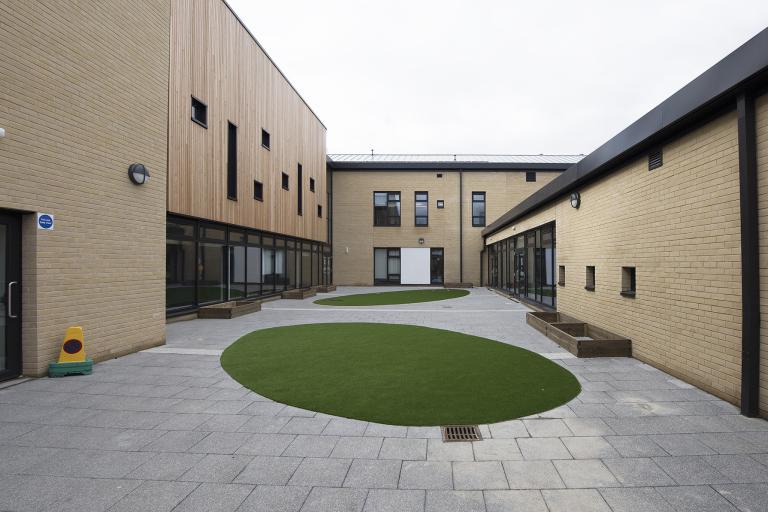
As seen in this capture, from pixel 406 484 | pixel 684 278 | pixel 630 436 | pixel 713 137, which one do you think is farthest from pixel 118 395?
pixel 713 137

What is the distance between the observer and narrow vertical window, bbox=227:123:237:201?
1374 cm

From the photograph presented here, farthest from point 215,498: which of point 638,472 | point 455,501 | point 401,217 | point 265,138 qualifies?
point 401,217

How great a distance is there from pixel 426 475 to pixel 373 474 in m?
0.43

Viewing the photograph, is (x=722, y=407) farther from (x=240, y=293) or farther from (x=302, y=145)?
(x=302, y=145)

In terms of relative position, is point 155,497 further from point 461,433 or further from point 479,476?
point 461,433

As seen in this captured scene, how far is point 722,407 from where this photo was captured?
440 cm

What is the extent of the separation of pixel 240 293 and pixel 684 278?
14135mm

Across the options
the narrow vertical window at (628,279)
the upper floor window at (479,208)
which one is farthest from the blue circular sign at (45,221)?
the upper floor window at (479,208)

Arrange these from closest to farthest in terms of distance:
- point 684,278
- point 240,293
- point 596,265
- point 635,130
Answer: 1. point 684,278
2. point 635,130
3. point 596,265
4. point 240,293

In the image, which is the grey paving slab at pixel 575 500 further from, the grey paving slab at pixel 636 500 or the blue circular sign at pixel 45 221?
the blue circular sign at pixel 45 221

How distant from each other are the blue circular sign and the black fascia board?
29.8ft

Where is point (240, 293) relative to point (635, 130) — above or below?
below

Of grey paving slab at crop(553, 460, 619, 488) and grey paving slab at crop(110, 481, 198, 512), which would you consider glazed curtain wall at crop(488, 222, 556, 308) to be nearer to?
grey paving slab at crop(553, 460, 619, 488)

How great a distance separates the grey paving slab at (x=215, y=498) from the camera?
2.63 metres
